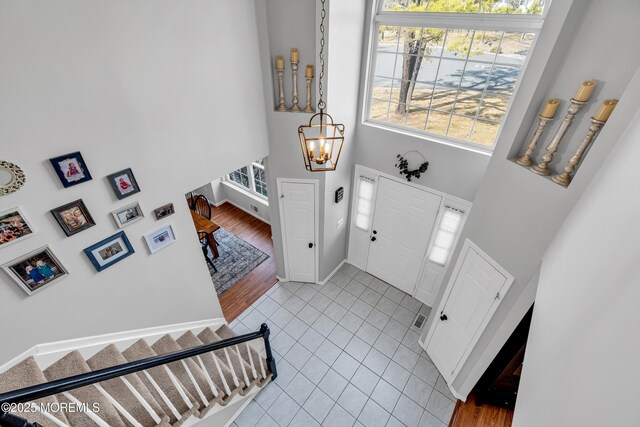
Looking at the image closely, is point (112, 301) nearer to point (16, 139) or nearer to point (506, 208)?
point (16, 139)

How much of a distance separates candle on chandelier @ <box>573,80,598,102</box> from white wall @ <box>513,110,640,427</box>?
52cm

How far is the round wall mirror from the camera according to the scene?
1804mm

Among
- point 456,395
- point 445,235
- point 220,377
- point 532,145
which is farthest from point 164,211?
point 456,395

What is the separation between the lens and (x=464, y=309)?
328 centimetres

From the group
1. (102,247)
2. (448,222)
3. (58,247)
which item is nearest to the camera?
(58,247)

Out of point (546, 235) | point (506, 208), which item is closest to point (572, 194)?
point (546, 235)

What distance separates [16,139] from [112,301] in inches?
59.9

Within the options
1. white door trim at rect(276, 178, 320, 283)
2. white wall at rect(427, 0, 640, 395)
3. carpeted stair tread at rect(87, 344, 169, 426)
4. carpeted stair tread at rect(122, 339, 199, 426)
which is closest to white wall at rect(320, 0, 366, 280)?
white door trim at rect(276, 178, 320, 283)

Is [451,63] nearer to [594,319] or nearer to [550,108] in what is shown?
[550,108]

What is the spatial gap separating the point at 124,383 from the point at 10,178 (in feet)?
5.46

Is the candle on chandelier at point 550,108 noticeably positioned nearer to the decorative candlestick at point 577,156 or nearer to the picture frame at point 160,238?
the decorative candlestick at point 577,156

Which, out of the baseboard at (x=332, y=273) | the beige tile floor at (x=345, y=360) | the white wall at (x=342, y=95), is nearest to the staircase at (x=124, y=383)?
the beige tile floor at (x=345, y=360)

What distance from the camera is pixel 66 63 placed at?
1887mm

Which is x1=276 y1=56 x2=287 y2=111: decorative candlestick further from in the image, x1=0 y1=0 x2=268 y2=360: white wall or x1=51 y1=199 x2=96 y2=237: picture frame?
x1=51 y1=199 x2=96 y2=237: picture frame
